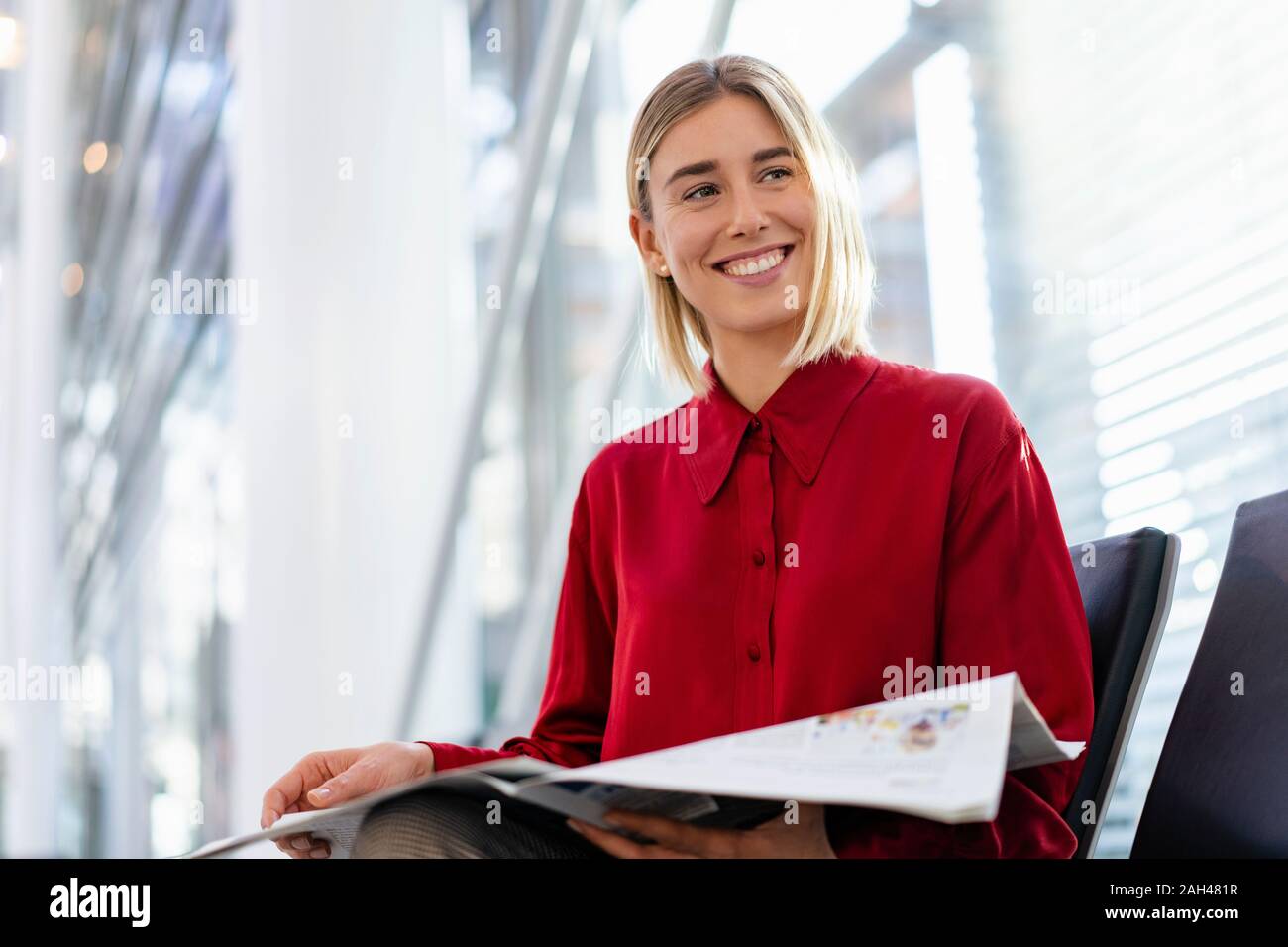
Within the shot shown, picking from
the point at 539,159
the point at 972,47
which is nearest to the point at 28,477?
the point at 539,159

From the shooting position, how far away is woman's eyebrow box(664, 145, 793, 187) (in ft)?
4.39

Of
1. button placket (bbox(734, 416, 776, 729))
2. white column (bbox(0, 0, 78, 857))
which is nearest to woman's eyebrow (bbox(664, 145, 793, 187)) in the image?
button placket (bbox(734, 416, 776, 729))

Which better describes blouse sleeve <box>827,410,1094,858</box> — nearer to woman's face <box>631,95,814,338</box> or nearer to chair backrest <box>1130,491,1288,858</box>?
chair backrest <box>1130,491,1288,858</box>

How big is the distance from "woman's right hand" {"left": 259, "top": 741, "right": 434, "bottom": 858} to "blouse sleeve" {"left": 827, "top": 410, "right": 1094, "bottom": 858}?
0.39 metres

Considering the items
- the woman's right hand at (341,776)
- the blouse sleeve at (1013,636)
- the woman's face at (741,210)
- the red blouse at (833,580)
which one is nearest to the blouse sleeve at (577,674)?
the red blouse at (833,580)

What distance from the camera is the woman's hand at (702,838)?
2.82 feet

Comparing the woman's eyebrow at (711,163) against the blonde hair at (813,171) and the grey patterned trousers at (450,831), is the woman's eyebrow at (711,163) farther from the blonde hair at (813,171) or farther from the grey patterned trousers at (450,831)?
the grey patterned trousers at (450,831)

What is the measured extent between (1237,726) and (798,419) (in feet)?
1.50

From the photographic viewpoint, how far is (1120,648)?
43.2 inches

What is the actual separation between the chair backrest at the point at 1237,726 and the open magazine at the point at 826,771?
13.3 inches

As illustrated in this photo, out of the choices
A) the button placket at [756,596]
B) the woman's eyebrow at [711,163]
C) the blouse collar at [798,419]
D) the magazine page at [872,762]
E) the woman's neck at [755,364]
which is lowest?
the magazine page at [872,762]

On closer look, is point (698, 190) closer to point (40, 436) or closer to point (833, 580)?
point (833, 580)

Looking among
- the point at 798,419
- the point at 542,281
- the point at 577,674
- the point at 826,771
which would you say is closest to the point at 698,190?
the point at 798,419

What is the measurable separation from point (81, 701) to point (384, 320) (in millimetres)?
5764
